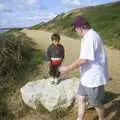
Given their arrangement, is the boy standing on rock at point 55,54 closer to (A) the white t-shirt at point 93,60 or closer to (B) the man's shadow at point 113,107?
(B) the man's shadow at point 113,107

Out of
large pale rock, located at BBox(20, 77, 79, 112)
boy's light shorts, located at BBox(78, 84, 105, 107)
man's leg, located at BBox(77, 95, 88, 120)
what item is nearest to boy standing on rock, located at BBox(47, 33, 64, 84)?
large pale rock, located at BBox(20, 77, 79, 112)

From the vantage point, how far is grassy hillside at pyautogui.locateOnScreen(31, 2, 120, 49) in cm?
2537

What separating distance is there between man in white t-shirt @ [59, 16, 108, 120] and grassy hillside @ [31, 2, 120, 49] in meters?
4.66

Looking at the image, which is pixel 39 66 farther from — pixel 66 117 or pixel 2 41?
pixel 66 117

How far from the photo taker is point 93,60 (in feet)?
21.0

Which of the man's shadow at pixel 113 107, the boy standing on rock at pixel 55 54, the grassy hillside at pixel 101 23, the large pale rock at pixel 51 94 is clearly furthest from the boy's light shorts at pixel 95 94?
the grassy hillside at pixel 101 23

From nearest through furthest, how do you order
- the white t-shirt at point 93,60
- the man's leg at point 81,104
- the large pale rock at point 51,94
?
the white t-shirt at point 93,60, the man's leg at point 81,104, the large pale rock at point 51,94

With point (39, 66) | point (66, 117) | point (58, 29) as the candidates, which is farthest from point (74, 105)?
point (58, 29)

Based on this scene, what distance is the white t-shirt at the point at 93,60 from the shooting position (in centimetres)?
634

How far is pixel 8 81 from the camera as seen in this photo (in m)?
12.0

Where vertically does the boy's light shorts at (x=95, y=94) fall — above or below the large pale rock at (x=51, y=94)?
above

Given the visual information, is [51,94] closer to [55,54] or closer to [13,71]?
[55,54]

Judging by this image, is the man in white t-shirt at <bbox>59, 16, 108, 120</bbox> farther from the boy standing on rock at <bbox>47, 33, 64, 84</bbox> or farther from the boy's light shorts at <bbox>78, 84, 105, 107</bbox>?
the boy standing on rock at <bbox>47, 33, 64, 84</bbox>

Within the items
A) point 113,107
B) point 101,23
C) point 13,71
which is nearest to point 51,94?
point 113,107
